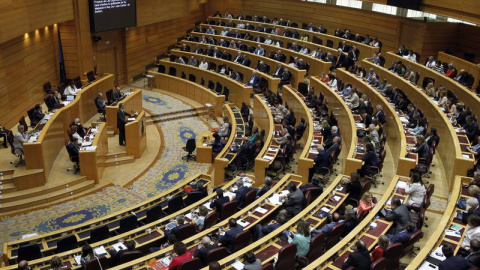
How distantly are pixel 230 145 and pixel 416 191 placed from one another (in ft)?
18.5

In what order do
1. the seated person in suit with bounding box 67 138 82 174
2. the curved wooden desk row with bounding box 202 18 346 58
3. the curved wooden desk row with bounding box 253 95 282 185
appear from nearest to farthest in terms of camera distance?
the curved wooden desk row with bounding box 253 95 282 185 → the seated person in suit with bounding box 67 138 82 174 → the curved wooden desk row with bounding box 202 18 346 58

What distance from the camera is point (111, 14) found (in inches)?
677

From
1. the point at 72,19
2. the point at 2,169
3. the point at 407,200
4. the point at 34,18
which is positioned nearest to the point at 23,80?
the point at 34,18

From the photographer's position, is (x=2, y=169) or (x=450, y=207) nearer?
(x=450, y=207)

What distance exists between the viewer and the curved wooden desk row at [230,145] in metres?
11.7

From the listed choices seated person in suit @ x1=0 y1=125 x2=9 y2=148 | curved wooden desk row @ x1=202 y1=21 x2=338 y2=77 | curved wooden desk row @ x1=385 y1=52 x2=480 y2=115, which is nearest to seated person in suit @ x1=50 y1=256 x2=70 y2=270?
seated person in suit @ x1=0 y1=125 x2=9 y2=148

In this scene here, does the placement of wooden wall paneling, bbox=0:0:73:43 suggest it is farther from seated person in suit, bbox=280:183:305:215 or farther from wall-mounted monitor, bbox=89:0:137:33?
seated person in suit, bbox=280:183:305:215

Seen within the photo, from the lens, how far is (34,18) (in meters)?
13.3

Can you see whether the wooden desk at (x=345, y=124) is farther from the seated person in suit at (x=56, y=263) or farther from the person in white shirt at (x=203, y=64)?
the seated person in suit at (x=56, y=263)

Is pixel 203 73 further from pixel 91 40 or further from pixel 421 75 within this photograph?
pixel 421 75

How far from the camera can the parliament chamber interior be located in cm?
725

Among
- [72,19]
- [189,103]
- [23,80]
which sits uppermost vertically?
[72,19]

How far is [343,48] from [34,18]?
36.2 feet

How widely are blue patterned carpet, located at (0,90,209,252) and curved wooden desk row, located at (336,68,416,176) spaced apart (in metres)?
4.90
